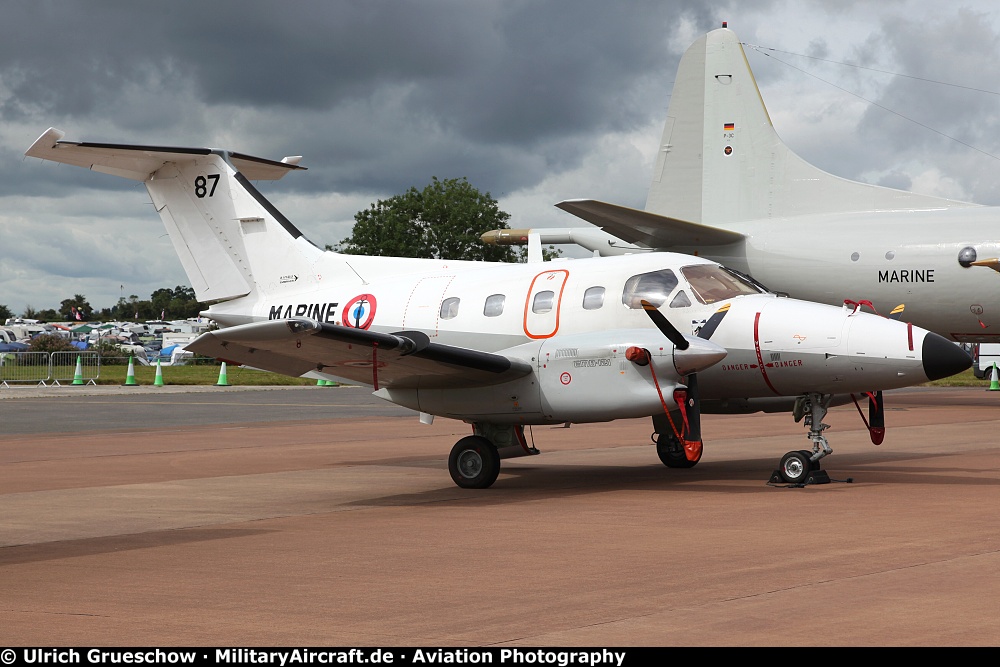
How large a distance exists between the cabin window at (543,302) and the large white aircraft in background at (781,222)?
9.19m

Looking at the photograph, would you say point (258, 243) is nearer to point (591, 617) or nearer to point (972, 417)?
point (591, 617)

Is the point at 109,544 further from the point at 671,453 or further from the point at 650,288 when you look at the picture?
the point at 671,453

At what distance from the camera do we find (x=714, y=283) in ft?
41.9

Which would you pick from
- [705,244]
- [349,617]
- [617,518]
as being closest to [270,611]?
[349,617]

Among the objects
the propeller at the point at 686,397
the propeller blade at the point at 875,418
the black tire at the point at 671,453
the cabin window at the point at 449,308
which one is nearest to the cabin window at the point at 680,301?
the propeller at the point at 686,397

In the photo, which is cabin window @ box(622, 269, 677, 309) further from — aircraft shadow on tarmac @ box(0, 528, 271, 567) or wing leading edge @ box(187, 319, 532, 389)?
aircraft shadow on tarmac @ box(0, 528, 271, 567)

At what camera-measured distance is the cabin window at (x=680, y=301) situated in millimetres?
12602

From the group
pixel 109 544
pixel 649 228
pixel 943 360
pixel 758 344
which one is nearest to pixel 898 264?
pixel 649 228

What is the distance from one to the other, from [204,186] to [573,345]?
6811 millimetres

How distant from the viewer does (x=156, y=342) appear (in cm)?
9944

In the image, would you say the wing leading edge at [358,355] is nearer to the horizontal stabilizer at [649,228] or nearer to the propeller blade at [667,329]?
the propeller blade at [667,329]

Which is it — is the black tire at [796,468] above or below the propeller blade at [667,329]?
below

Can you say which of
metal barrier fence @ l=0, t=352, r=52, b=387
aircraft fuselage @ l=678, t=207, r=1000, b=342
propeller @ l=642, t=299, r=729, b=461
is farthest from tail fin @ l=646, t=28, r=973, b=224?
metal barrier fence @ l=0, t=352, r=52, b=387

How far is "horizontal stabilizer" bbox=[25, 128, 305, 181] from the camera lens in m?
14.6
